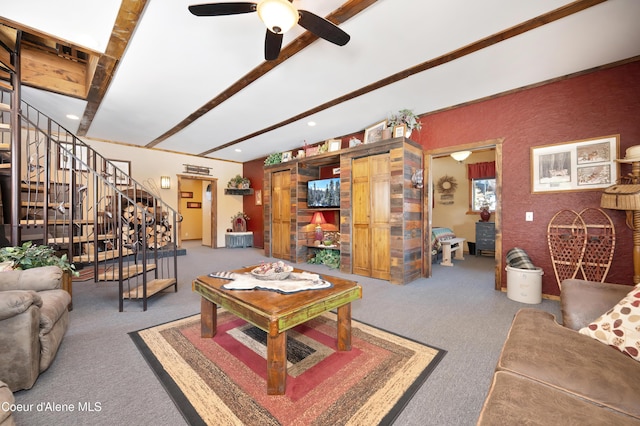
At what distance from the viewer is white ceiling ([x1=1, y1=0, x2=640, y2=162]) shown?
207cm

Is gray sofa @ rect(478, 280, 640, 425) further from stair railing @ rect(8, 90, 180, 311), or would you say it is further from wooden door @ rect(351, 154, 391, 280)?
stair railing @ rect(8, 90, 180, 311)

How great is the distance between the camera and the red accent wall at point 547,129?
2.72m

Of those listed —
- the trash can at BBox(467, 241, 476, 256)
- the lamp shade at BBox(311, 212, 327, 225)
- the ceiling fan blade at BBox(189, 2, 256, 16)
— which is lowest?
the trash can at BBox(467, 241, 476, 256)

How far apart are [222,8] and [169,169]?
6.06 m

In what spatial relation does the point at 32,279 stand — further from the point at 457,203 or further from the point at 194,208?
the point at 194,208

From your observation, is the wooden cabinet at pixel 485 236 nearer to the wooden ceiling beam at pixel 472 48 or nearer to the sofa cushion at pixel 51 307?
the wooden ceiling beam at pixel 472 48

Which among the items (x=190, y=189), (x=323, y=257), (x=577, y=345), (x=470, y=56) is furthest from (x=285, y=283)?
(x=190, y=189)

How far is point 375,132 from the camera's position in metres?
4.24

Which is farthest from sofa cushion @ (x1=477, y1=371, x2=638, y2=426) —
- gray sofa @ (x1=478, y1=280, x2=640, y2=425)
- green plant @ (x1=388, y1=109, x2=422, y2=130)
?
green plant @ (x1=388, y1=109, x2=422, y2=130)

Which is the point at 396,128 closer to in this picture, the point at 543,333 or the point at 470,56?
the point at 470,56

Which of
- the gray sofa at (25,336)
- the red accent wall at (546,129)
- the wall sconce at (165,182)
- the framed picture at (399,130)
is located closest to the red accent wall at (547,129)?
the red accent wall at (546,129)

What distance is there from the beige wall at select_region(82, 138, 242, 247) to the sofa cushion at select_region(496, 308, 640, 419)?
24.4 feet

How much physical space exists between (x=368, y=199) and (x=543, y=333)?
3.01m

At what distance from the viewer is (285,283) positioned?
199 centimetres
